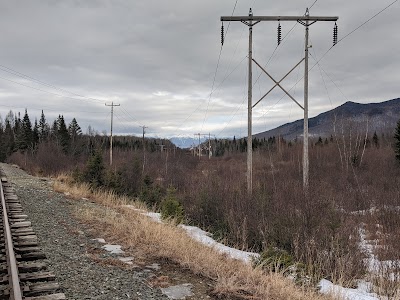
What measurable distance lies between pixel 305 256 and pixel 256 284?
433cm

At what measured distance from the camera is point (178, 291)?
4828 mm

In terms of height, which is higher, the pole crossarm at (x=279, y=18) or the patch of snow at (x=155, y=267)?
the pole crossarm at (x=279, y=18)

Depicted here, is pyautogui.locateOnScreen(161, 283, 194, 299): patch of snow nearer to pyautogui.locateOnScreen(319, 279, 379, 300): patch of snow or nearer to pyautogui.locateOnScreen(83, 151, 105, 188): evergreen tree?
pyautogui.locateOnScreen(319, 279, 379, 300): patch of snow

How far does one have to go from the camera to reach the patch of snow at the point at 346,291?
18.4ft

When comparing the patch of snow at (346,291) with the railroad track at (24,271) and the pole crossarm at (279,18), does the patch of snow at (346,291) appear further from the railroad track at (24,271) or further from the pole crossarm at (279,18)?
the pole crossarm at (279,18)

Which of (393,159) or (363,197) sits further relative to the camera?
(393,159)

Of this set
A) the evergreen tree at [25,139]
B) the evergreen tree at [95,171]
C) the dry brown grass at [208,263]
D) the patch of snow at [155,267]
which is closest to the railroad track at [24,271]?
the patch of snow at [155,267]

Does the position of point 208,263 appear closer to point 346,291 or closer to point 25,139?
point 346,291

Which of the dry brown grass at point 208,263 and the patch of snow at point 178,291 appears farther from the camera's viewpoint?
the dry brown grass at point 208,263

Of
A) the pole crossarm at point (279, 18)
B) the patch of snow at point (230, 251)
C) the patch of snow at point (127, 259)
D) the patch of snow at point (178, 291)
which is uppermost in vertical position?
the pole crossarm at point (279, 18)

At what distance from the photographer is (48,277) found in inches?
196

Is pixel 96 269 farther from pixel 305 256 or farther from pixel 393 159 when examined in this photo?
pixel 393 159

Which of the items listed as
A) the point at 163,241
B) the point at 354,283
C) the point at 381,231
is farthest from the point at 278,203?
the point at 163,241

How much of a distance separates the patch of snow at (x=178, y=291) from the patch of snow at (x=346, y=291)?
7.63ft
